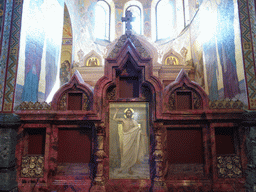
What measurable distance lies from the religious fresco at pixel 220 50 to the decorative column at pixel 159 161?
2229mm

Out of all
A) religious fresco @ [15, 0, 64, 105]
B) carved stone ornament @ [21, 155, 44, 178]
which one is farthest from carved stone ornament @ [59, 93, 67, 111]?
carved stone ornament @ [21, 155, 44, 178]

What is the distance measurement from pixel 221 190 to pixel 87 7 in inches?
529

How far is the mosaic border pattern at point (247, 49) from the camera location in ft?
14.0

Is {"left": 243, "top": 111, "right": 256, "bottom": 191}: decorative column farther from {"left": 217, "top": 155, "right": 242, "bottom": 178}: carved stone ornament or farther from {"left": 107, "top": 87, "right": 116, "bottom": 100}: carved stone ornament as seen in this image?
{"left": 107, "top": 87, "right": 116, "bottom": 100}: carved stone ornament

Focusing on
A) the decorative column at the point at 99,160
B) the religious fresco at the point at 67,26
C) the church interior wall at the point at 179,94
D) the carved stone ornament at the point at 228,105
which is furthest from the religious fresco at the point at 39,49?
the carved stone ornament at the point at 228,105

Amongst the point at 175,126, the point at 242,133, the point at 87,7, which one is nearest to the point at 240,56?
the point at 242,133

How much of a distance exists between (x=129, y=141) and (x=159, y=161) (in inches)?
32.3

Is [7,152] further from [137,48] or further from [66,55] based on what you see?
[66,55]

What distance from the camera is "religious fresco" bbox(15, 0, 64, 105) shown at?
4.94 m

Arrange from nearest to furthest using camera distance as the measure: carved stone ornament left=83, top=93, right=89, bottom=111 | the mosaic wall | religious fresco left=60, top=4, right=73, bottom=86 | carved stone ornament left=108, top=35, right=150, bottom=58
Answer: the mosaic wall → carved stone ornament left=83, top=93, right=89, bottom=111 → carved stone ornament left=108, top=35, right=150, bottom=58 → religious fresco left=60, top=4, right=73, bottom=86

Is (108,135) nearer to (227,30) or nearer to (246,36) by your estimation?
(246,36)

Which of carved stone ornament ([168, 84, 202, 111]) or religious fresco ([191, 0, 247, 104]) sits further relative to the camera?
religious fresco ([191, 0, 247, 104])

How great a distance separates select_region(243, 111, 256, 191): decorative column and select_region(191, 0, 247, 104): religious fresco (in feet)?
1.60

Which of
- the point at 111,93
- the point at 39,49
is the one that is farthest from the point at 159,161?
the point at 39,49
